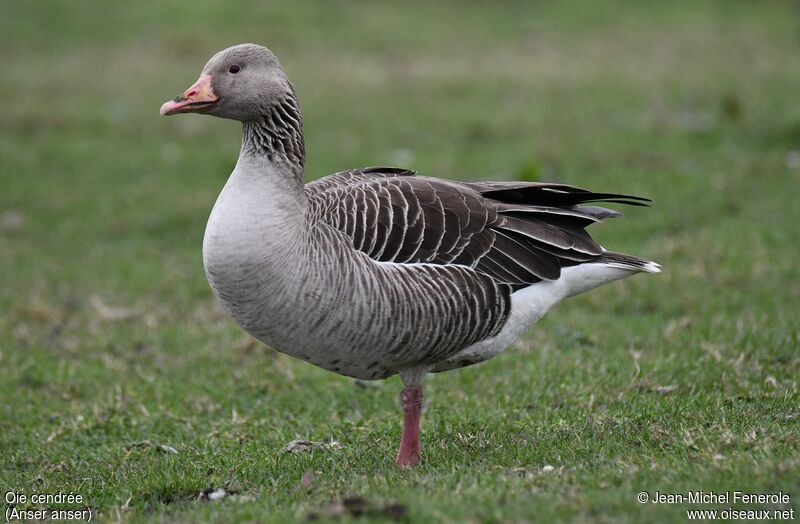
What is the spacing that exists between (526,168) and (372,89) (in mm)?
5966

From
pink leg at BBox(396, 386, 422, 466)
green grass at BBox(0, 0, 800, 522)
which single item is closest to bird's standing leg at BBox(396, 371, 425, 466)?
pink leg at BBox(396, 386, 422, 466)

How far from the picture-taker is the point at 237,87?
517 centimetres

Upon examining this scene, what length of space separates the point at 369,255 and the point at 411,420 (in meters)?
1.01

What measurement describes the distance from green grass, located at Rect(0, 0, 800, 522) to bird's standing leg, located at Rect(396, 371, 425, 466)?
153 millimetres

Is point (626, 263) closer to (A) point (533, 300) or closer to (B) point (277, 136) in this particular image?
(A) point (533, 300)

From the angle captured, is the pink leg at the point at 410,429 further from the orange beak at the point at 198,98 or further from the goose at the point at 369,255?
the orange beak at the point at 198,98

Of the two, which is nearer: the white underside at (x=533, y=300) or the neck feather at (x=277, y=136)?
the neck feather at (x=277, y=136)

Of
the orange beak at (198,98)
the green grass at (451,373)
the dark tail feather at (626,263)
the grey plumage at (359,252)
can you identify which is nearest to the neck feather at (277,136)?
the grey plumage at (359,252)

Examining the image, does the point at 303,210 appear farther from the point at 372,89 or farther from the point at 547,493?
the point at 372,89

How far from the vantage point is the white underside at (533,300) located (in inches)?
220

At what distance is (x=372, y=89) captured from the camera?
15.9m

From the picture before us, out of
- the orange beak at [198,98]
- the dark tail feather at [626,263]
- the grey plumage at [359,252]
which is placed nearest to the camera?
the grey plumage at [359,252]

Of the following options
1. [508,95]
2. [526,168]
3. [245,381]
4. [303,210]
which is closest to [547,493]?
[303,210]

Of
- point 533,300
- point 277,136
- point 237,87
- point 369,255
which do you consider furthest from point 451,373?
point 237,87
